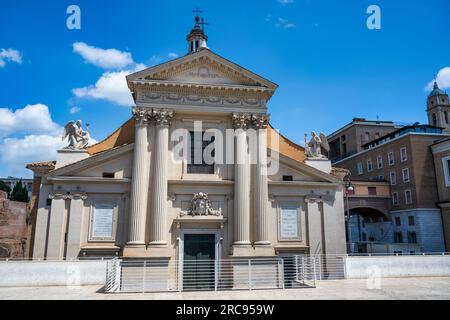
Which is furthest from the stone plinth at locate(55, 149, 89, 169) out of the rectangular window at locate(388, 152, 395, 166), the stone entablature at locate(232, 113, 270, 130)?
the rectangular window at locate(388, 152, 395, 166)

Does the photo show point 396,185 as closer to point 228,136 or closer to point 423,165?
point 423,165

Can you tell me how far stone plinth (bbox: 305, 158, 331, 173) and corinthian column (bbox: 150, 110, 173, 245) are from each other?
9851 millimetres

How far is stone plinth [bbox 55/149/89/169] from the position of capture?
22797 millimetres

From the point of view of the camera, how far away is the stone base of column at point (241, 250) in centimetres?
2083

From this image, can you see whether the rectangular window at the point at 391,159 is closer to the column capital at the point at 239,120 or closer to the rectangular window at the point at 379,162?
the rectangular window at the point at 379,162

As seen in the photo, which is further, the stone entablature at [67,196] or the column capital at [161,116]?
the column capital at [161,116]

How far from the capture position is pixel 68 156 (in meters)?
23.0

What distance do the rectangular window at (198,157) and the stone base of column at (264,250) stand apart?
536cm

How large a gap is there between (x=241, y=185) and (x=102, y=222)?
8.40 m

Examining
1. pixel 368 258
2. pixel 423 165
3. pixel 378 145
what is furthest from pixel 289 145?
pixel 378 145

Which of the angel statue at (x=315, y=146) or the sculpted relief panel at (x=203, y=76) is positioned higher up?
the sculpted relief panel at (x=203, y=76)

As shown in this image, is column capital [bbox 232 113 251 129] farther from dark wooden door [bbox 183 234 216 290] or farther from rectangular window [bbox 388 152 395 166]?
rectangular window [bbox 388 152 395 166]

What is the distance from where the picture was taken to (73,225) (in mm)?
20812

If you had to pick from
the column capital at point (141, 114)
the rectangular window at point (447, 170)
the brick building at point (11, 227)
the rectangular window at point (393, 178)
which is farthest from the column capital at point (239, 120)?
the rectangular window at point (393, 178)
